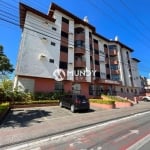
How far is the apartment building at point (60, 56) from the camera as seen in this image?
66.8ft

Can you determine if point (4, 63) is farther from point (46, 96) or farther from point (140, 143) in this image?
point (140, 143)

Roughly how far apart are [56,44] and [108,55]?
18.3 m

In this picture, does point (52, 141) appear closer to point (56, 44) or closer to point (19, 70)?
point (19, 70)

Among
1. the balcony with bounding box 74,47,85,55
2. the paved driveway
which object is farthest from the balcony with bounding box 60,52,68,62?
the paved driveway

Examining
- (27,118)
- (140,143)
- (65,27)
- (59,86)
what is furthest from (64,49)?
(140,143)

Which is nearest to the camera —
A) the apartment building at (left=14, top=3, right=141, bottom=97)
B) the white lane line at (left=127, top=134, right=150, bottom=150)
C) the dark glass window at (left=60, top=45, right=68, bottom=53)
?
the white lane line at (left=127, top=134, right=150, bottom=150)

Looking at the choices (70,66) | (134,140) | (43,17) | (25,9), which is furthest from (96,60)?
(134,140)

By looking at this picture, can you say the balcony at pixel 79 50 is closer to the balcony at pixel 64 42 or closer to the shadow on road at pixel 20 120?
the balcony at pixel 64 42

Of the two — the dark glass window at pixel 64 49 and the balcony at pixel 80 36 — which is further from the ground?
the balcony at pixel 80 36

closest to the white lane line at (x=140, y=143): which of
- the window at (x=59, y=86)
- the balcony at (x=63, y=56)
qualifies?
the window at (x=59, y=86)

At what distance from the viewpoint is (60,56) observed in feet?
79.3

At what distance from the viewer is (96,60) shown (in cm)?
3225

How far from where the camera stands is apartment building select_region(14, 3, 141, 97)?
20.4 metres

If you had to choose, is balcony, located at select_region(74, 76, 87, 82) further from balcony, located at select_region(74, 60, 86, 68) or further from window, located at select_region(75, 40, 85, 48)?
window, located at select_region(75, 40, 85, 48)
